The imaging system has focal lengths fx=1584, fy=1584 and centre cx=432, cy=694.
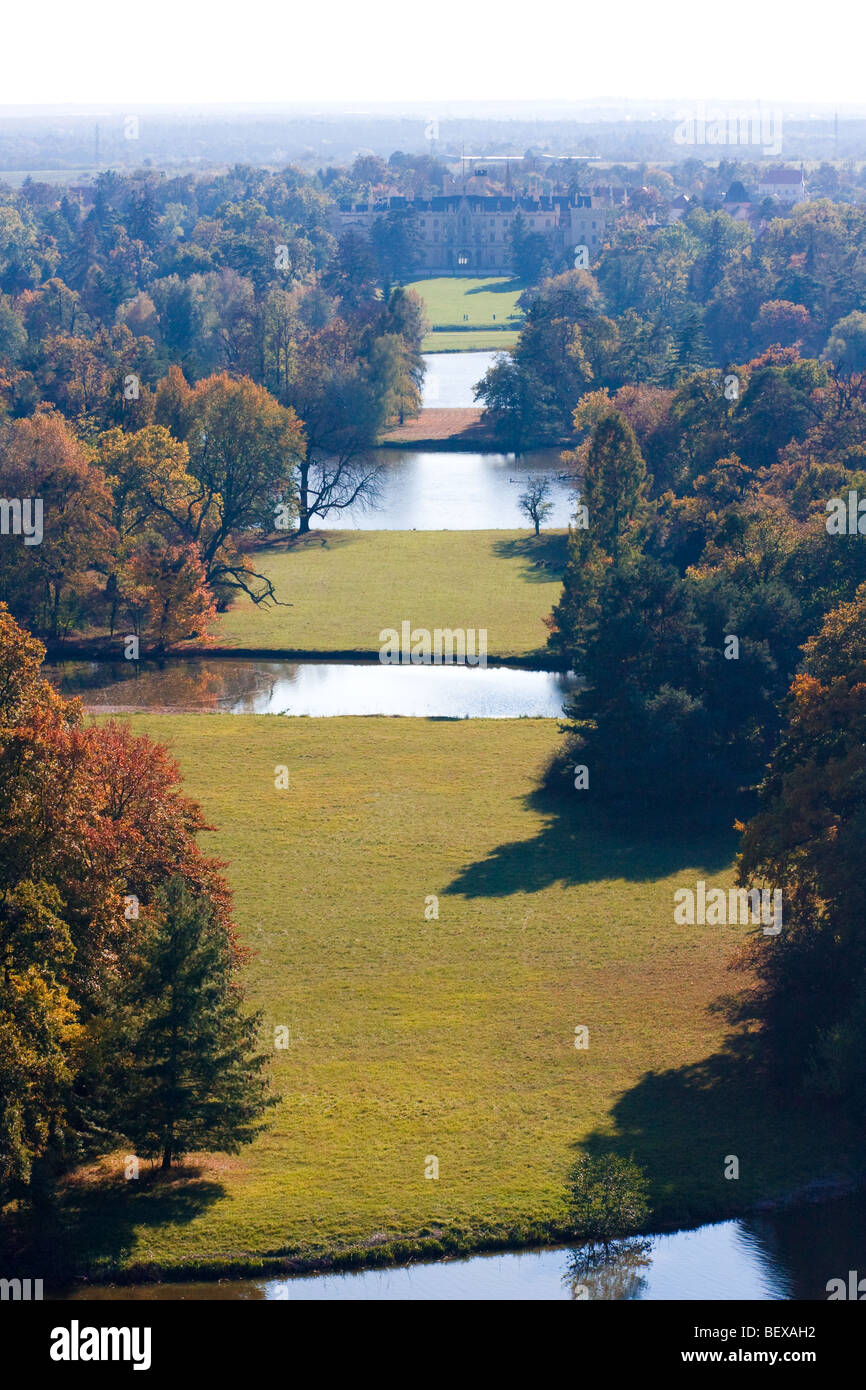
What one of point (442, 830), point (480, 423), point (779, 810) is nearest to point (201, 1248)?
point (779, 810)

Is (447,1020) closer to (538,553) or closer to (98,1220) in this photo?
(98,1220)

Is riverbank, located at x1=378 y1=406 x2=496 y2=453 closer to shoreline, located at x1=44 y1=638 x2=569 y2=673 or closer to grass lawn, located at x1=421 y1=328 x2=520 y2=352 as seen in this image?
grass lawn, located at x1=421 y1=328 x2=520 y2=352

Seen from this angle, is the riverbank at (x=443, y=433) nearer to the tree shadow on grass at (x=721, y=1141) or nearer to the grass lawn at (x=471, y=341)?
the grass lawn at (x=471, y=341)

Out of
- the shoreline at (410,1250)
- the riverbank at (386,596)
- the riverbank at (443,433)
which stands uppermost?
the riverbank at (443,433)

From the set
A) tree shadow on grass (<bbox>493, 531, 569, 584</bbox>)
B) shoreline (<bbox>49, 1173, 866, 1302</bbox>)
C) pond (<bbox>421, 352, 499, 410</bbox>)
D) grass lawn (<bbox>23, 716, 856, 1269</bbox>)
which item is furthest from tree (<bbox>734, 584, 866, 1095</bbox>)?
pond (<bbox>421, 352, 499, 410</bbox>)

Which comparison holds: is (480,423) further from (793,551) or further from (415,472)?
(793,551)

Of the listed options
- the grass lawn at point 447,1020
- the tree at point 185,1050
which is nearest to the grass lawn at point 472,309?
the grass lawn at point 447,1020
